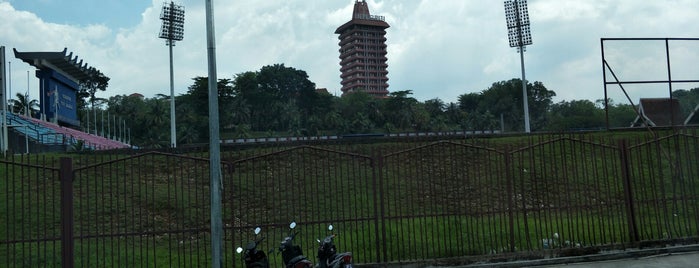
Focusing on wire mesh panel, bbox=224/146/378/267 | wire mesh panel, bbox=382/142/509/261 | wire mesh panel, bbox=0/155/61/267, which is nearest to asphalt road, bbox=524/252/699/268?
wire mesh panel, bbox=382/142/509/261

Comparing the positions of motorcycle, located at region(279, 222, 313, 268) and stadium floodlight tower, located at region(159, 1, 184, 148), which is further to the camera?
stadium floodlight tower, located at region(159, 1, 184, 148)

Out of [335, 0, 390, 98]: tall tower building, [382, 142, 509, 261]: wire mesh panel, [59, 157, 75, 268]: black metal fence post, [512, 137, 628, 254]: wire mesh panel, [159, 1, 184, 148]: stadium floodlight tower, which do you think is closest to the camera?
[59, 157, 75, 268]: black metal fence post

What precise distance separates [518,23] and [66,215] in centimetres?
4957

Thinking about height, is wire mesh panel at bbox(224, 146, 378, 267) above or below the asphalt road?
above

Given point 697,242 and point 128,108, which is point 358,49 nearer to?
point 128,108

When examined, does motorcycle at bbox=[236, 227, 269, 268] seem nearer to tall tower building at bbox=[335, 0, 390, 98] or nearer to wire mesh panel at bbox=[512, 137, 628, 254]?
wire mesh panel at bbox=[512, 137, 628, 254]

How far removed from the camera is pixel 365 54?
482ft

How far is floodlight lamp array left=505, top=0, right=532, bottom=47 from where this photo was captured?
50.6m

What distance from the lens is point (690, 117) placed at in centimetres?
1263

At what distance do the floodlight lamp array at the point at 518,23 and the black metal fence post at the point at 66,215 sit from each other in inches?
1938

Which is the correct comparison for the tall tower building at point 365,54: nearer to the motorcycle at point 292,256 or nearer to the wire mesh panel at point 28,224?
the wire mesh panel at point 28,224

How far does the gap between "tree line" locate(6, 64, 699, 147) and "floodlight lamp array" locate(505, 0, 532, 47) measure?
31.9 m

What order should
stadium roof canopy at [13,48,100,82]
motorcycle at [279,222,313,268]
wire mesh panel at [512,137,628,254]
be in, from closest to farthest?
motorcycle at [279,222,313,268] → wire mesh panel at [512,137,628,254] → stadium roof canopy at [13,48,100,82]

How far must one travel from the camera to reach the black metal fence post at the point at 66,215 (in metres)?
7.33
